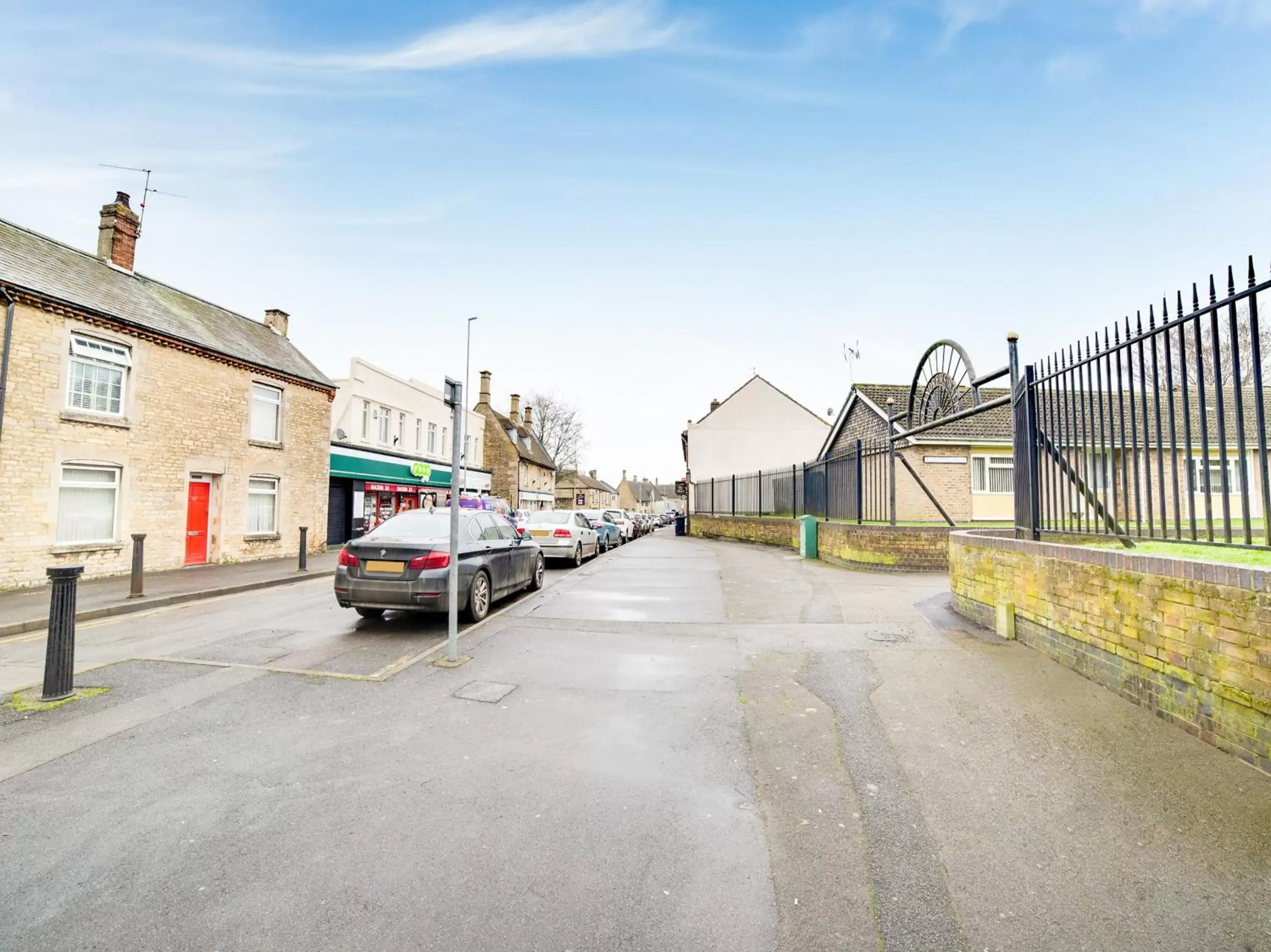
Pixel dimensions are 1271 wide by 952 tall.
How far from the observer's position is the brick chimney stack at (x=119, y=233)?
15820 millimetres

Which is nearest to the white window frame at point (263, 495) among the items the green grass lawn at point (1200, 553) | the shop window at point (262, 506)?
the shop window at point (262, 506)

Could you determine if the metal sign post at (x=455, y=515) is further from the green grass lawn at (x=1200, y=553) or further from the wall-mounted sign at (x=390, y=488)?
the wall-mounted sign at (x=390, y=488)

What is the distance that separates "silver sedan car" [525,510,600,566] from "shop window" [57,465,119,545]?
9.06 metres

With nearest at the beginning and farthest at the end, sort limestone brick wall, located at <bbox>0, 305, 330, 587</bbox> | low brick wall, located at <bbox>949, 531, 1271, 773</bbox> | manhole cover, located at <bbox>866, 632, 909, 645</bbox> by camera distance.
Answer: low brick wall, located at <bbox>949, 531, 1271, 773</bbox> < manhole cover, located at <bbox>866, 632, 909, 645</bbox> < limestone brick wall, located at <bbox>0, 305, 330, 587</bbox>

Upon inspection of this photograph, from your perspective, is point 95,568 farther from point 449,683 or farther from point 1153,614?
point 1153,614

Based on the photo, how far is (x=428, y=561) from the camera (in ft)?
24.8

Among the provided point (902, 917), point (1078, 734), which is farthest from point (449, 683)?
point (1078, 734)

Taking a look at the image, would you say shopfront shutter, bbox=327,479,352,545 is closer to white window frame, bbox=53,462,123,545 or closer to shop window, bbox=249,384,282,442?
shop window, bbox=249,384,282,442

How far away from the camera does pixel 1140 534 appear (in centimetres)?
502

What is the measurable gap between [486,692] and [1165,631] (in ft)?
16.7

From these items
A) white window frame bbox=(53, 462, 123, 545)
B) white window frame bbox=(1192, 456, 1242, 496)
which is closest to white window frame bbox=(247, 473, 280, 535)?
white window frame bbox=(53, 462, 123, 545)

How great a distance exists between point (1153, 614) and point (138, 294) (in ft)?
66.1

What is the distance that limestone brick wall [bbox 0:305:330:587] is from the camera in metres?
11.5

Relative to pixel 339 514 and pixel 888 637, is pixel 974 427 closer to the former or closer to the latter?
pixel 888 637
